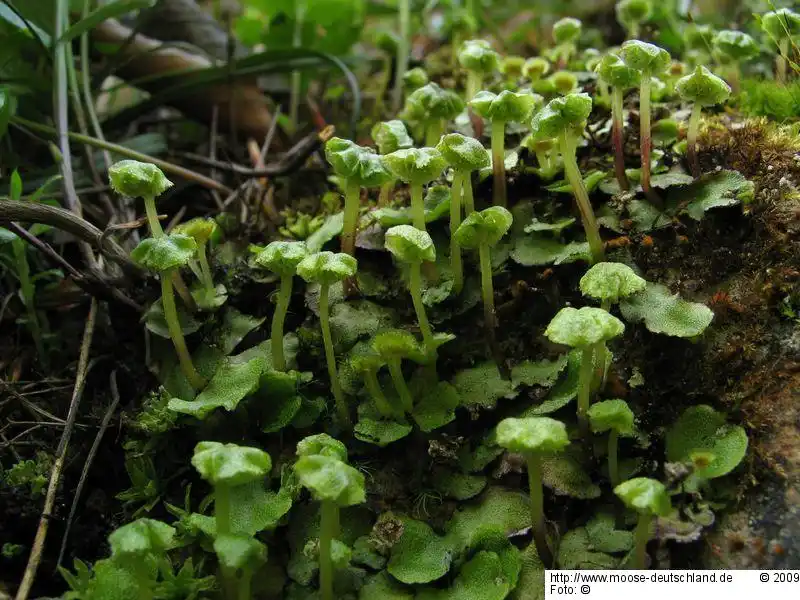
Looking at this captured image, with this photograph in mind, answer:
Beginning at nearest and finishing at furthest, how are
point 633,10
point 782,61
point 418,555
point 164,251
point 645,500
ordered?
point 645,500, point 418,555, point 164,251, point 782,61, point 633,10

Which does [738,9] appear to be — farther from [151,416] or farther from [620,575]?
[151,416]

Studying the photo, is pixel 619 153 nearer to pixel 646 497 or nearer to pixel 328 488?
pixel 646 497

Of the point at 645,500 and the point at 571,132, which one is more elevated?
the point at 571,132

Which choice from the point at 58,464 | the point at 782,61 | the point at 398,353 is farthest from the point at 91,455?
the point at 782,61

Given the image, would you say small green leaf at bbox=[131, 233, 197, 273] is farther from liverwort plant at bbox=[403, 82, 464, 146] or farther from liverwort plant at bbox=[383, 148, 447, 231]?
liverwort plant at bbox=[403, 82, 464, 146]

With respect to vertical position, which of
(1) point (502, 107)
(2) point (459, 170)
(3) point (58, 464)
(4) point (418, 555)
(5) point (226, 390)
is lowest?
(4) point (418, 555)
